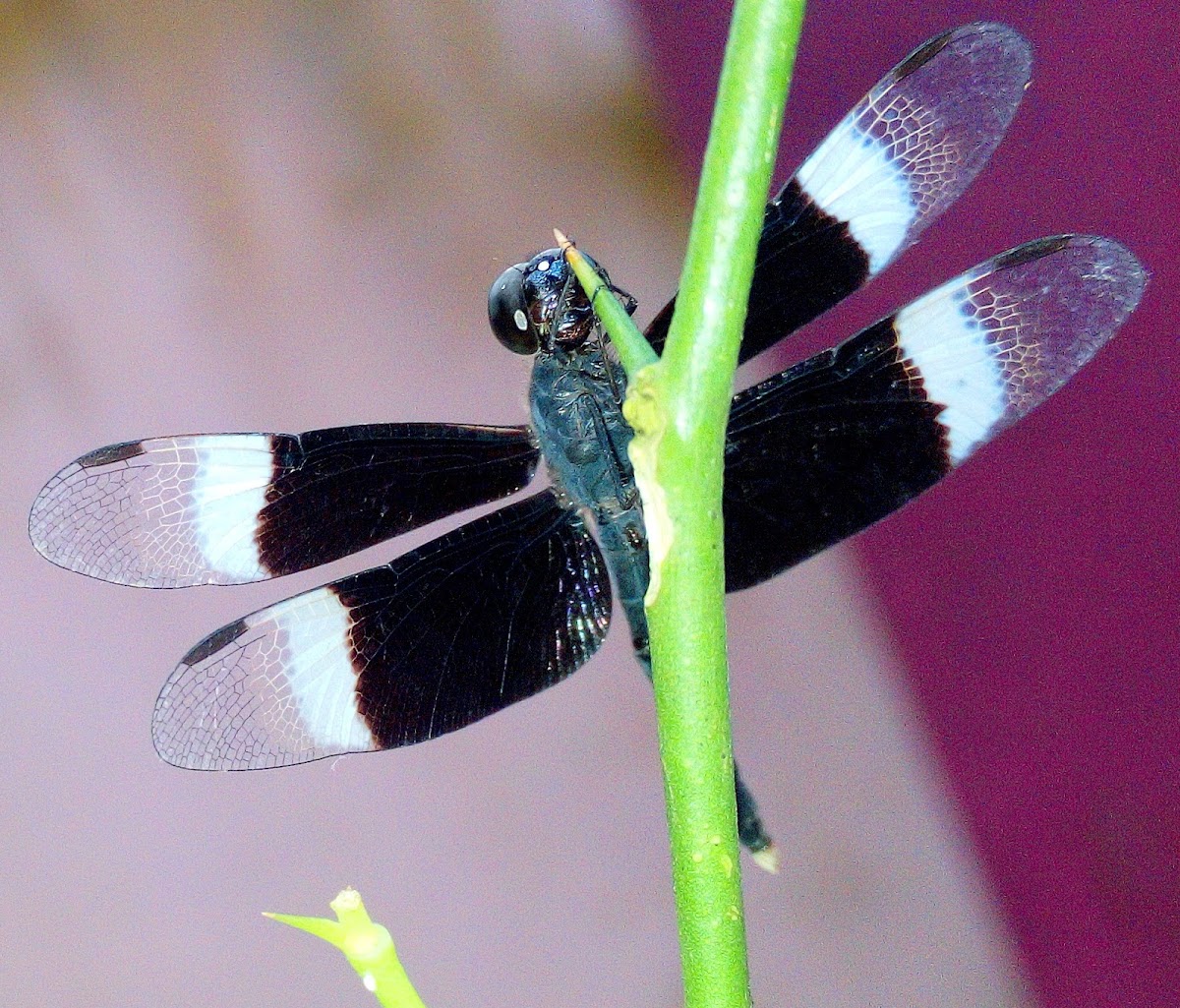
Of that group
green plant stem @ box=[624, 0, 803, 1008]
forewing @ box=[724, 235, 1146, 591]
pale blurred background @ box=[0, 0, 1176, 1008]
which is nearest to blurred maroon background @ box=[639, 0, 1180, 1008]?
pale blurred background @ box=[0, 0, 1176, 1008]

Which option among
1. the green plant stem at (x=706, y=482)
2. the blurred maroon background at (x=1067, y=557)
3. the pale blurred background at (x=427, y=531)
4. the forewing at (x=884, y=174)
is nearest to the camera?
the green plant stem at (x=706, y=482)

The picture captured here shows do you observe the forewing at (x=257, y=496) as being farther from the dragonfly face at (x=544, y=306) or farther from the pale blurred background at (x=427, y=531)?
the pale blurred background at (x=427, y=531)

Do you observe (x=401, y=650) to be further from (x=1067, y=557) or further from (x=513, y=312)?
(x=1067, y=557)

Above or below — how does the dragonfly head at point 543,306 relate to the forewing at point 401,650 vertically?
above

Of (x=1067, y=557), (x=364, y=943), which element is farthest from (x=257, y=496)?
(x=1067, y=557)

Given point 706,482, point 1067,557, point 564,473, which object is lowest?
point 1067,557

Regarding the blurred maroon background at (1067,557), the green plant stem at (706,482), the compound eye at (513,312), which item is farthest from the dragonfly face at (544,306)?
the blurred maroon background at (1067,557)
